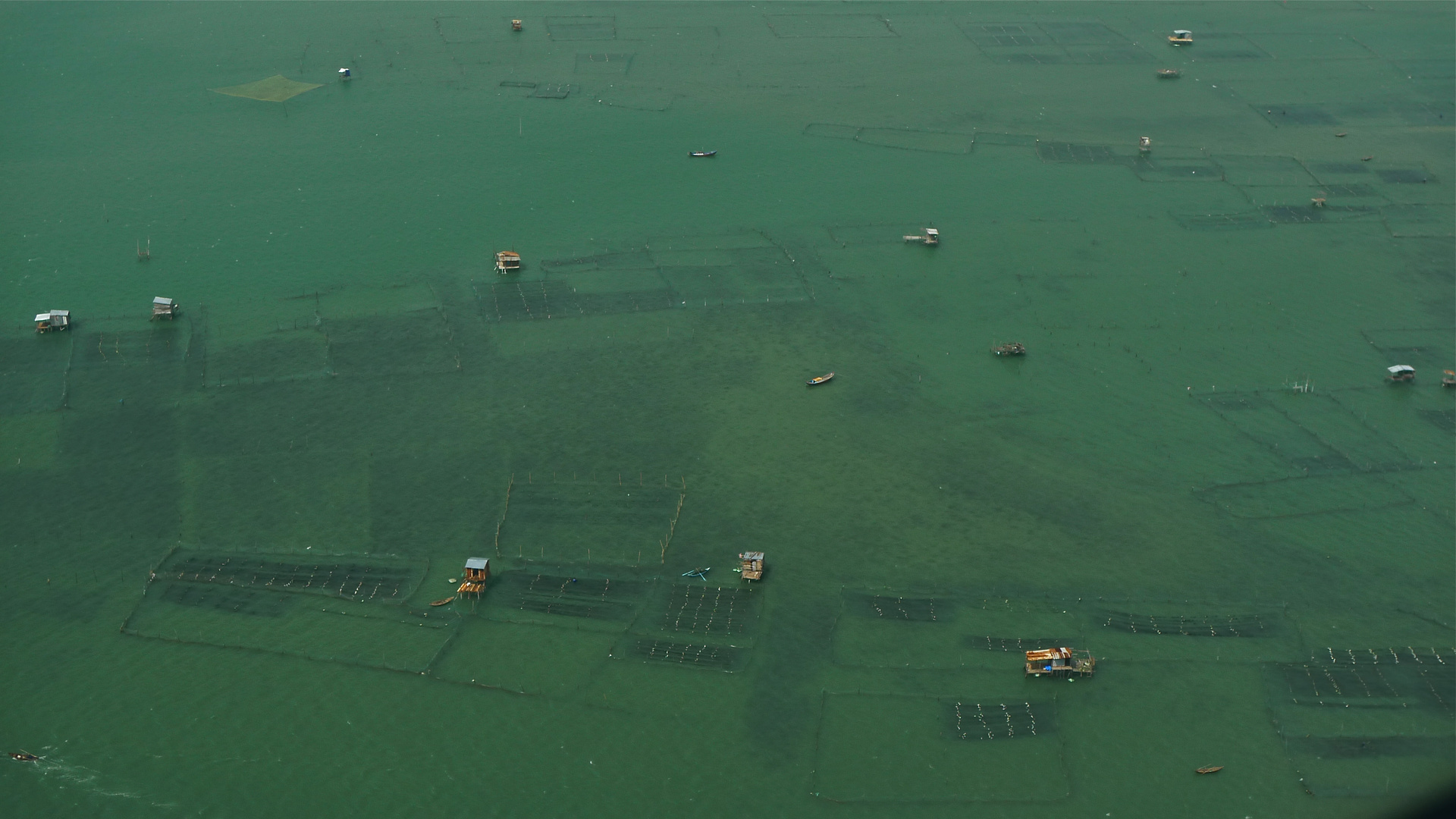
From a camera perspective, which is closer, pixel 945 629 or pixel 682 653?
pixel 682 653

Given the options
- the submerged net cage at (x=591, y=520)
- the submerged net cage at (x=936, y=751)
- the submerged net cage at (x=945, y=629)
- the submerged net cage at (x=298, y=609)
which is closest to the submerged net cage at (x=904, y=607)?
the submerged net cage at (x=945, y=629)

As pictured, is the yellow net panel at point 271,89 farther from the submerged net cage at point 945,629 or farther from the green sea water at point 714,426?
the submerged net cage at point 945,629

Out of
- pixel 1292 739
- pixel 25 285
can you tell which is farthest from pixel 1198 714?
pixel 25 285

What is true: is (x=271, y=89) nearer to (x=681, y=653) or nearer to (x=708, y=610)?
(x=708, y=610)

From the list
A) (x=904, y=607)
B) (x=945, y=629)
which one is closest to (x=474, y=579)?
(x=904, y=607)

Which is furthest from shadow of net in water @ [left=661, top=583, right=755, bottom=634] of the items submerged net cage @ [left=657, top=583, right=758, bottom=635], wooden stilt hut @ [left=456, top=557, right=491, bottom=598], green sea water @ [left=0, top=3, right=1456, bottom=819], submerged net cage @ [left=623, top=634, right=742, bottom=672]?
wooden stilt hut @ [left=456, top=557, right=491, bottom=598]

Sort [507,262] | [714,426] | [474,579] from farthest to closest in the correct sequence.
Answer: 1. [507,262]
2. [714,426]
3. [474,579]
